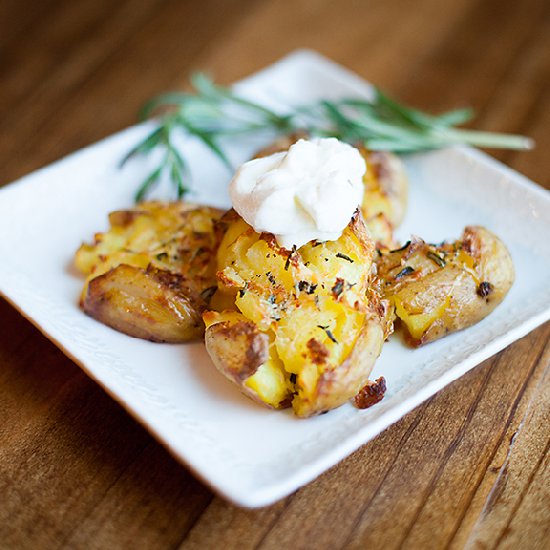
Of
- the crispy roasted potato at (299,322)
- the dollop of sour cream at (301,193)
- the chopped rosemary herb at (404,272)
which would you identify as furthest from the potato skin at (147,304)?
the chopped rosemary herb at (404,272)

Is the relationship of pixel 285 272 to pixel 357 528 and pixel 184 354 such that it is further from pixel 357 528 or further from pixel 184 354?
pixel 357 528

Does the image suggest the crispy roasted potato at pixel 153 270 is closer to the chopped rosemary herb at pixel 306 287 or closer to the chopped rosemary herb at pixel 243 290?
the chopped rosemary herb at pixel 243 290

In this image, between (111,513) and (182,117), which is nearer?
(111,513)

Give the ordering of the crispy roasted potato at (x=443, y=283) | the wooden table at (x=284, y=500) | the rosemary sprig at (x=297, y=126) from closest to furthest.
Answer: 1. the wooden table at (x=284, y=500)
2. the crispy roasted potato at (x=443, y=283)
3. the rosemary sprig at (x=297, y=126)

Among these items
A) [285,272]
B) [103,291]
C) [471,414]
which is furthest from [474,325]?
[103,291]

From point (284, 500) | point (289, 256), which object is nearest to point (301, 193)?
point (289, 256)

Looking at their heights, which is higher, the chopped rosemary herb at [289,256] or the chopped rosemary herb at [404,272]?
Result: the chopped rosemary herb at [289,256]

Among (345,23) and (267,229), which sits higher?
(267,229)
